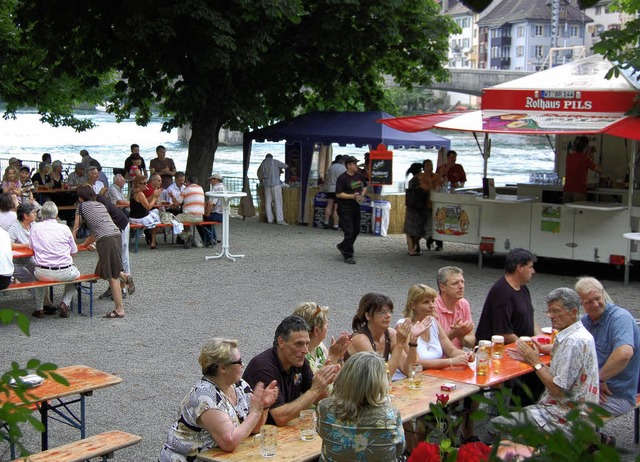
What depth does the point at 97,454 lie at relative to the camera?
5398 mm

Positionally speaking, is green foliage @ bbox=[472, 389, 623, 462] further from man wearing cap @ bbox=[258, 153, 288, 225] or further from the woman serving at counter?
man wearing cap @ bbox=[258, 153, 288, 225]

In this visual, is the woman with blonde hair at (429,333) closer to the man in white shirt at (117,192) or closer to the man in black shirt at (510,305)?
the man in black shirt at (510,305)

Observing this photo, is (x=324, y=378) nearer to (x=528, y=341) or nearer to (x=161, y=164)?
(x=528, y=341)

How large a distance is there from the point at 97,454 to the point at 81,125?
24.4m

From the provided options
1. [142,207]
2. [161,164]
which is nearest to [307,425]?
[142,207]

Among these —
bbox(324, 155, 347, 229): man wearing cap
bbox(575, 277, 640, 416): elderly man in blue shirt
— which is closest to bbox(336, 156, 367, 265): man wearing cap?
bbox(324, 155, 347, 229): man wearing cap

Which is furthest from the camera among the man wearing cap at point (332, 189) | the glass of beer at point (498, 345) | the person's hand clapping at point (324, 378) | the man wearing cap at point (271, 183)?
the man wearing cap at point (271, 183)

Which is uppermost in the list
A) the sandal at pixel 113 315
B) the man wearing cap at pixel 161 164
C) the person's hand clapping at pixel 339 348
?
the man wearing cap at pixel 161 164

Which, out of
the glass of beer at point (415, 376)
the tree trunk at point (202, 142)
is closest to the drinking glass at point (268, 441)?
the glass of beer at point (415, 376)

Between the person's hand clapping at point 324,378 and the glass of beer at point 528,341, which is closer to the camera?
the person's hand clapping at point 324,378

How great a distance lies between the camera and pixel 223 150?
66188 millimetres

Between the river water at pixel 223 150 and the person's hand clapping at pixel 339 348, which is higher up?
the river water at pixel 223 150

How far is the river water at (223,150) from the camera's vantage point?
52500 millimetres

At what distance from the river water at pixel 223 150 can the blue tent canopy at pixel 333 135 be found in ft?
74.6
